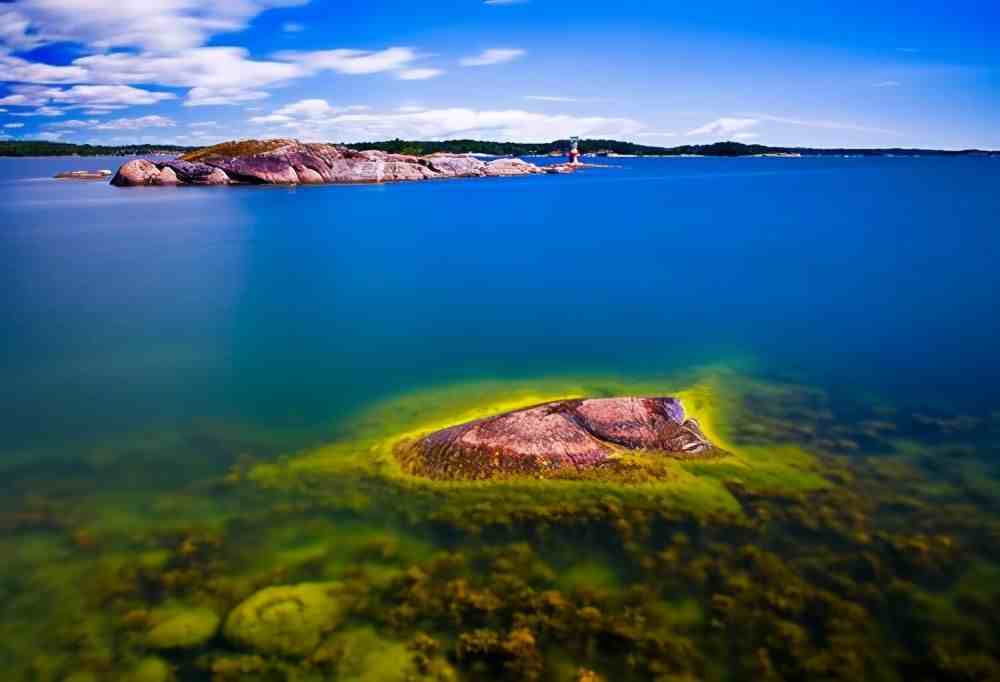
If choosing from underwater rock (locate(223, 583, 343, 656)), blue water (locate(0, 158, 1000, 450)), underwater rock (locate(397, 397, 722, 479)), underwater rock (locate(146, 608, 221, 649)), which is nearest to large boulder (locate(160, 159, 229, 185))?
blue water (locate(0, 158, 1000, 450))

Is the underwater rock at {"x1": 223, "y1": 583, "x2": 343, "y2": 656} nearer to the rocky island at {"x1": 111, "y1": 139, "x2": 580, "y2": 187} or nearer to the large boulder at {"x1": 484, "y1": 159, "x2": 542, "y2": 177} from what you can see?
the rocky island at {"x1": 111, "y1": 139, "x2": 580, "y2": 187}

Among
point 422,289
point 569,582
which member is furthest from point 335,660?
point 422,289

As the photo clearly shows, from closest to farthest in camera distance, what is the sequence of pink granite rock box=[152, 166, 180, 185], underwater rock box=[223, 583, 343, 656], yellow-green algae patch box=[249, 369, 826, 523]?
underwater rock box=[223, 583, 343, 656], yellow-green algae patch box=[249, 369, 826, 523], pink granite rock box=[152, 166, 180, 185]

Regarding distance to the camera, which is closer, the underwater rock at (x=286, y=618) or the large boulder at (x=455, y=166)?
the underwater rock at (x=286, y=618)

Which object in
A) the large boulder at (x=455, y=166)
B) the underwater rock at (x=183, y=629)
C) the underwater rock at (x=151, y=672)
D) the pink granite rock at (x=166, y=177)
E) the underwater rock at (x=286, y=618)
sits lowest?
the underwater rock at (x=151, y=672)

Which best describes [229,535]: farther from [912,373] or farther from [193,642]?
[912,373]

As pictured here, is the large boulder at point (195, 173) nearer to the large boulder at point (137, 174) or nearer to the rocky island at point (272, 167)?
the rocky island at point (272, 167)

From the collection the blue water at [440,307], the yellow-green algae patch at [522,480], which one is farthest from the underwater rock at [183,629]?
the blue water at [440,307]
